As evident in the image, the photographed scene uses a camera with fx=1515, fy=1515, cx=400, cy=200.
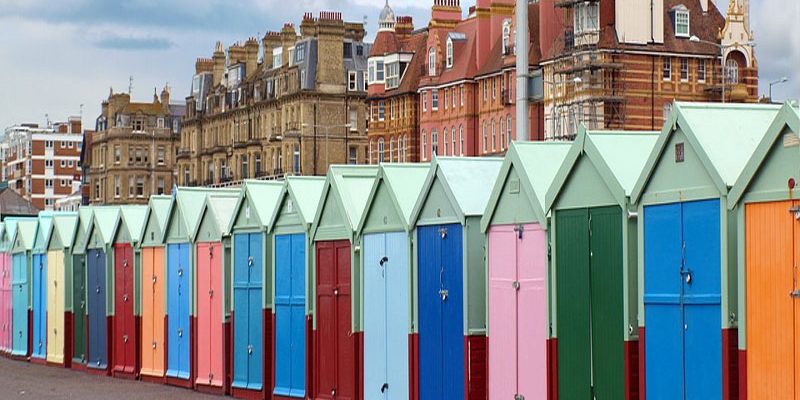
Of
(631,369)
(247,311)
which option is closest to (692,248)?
(631,369)

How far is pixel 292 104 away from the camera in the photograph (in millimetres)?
112875

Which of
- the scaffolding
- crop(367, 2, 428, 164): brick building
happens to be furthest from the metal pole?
crop(367, 2, 428, 164): brick building

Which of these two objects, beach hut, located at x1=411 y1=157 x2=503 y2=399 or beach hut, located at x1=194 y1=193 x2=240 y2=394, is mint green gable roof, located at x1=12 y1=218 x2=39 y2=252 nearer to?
beach hut, located at x1=194 y1=193 x2=240 y2=394

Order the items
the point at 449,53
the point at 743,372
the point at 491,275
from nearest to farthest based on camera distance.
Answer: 1. the point at 743,372
2. the point at 491,275
3. the point at 449,53

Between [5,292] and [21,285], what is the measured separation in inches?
85.0

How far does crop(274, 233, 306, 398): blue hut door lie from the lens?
2752 cm

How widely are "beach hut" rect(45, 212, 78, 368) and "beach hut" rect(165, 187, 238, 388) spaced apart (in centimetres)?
697

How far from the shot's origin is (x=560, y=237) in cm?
1992

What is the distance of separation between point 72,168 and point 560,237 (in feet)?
585

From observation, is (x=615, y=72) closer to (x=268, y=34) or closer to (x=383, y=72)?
(x=383, y=72)

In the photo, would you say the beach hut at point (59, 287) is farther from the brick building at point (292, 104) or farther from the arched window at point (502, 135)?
the brick building at point (292, 104)

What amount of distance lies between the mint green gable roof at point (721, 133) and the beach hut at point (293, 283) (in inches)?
431

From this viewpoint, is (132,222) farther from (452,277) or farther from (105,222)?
(452,277)

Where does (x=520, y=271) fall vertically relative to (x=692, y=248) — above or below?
below
